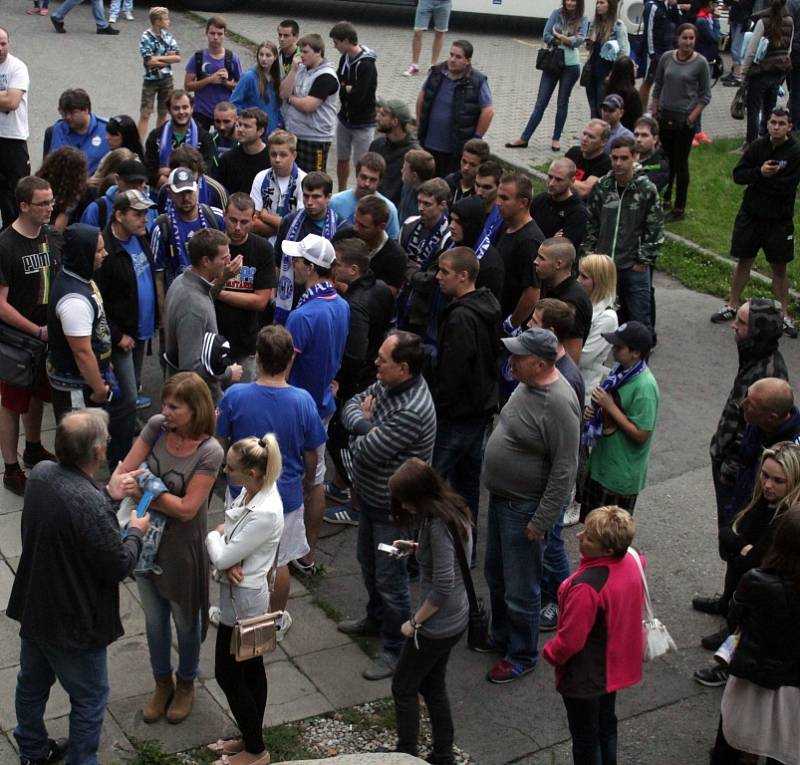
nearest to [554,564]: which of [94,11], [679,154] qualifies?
[679,154]

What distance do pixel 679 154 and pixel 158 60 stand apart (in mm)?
5860

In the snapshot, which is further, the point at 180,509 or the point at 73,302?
the point at 73,302

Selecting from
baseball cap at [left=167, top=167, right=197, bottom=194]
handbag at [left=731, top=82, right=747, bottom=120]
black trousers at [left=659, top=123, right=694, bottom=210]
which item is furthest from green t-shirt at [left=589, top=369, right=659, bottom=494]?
handbag at [left=731, top=82, right=747, bottom=120]

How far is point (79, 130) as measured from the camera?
367 inches

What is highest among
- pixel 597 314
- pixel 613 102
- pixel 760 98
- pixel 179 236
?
pixel 613 102

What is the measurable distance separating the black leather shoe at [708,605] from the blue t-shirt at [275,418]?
2.46 metres

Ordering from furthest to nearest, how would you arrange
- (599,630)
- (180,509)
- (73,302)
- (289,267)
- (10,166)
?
(10,166), (289,267), (73,302), (180,509), (599,630)

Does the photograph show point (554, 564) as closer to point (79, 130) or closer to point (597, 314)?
point (597, 314)

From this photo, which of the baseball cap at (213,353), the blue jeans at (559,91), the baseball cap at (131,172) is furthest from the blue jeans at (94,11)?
the baseball cap at (213,353)

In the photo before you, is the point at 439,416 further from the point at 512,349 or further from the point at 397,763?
the point at 397,763

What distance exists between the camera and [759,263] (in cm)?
1201

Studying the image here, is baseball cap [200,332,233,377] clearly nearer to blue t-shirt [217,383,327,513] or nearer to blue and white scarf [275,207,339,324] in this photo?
blue t-shirt [217,383,327,513]

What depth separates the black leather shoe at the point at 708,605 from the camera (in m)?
6.68

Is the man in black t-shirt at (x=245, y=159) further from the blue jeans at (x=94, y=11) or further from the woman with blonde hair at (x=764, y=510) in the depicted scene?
the blue jeans at (x=94, y=11)
